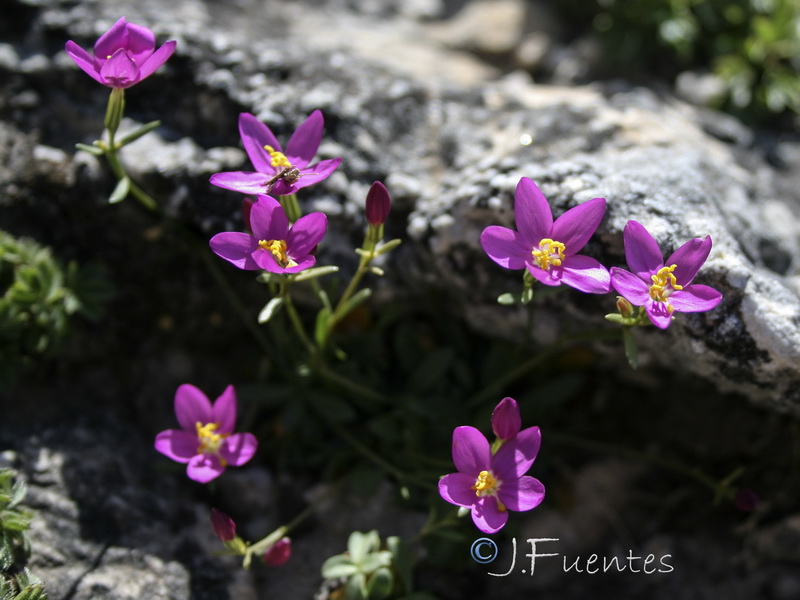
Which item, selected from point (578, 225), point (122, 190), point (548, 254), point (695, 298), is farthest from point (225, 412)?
point (695, 298)

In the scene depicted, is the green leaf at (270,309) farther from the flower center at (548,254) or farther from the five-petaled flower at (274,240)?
the flower center at (548,254)

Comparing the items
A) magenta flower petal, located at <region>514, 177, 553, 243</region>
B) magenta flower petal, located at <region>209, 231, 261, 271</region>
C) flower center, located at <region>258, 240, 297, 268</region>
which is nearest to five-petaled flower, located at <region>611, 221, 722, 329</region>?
magenta flower petal, located at <region>514, 177, 553, 243</region>

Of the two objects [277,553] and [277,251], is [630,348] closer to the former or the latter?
[277,251]

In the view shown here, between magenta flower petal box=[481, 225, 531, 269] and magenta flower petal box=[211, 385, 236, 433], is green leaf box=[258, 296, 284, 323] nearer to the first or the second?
magenta flower petal box=[211, 385, 236, 433]

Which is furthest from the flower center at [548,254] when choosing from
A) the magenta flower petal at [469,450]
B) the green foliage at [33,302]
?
the green foliage at [33,302]

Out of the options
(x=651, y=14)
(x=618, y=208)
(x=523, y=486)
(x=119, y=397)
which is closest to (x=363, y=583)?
(x=523, y=486)

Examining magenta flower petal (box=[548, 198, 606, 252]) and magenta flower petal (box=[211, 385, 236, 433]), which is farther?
magenta flower petal (box=[211, 385, 236, 433])

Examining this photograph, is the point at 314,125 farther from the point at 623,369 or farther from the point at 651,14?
the point at 651,14
